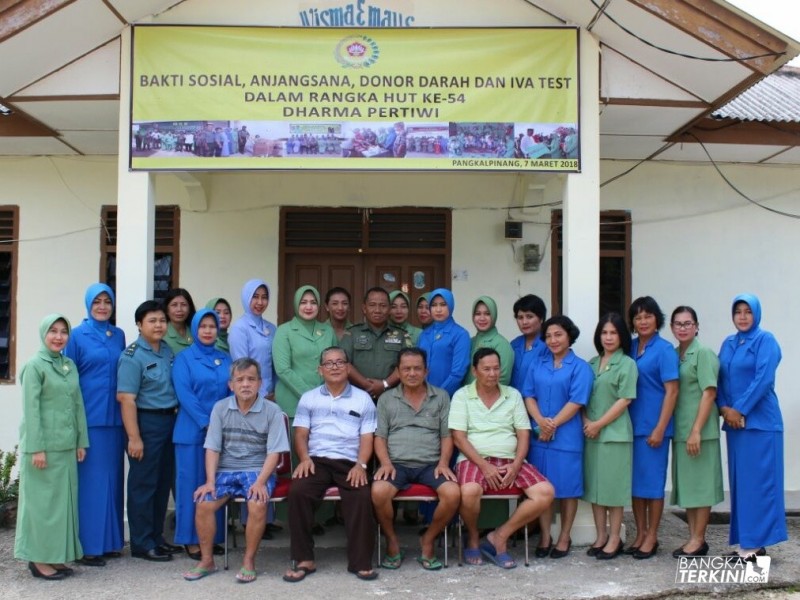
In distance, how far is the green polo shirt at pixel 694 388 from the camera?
4.71m

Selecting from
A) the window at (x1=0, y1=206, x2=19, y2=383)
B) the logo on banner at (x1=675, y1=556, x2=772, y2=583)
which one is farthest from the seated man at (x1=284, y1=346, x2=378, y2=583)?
the window at (x1=0, y1=206, x2=19, y2=383)

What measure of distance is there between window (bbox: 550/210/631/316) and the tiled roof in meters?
1.27

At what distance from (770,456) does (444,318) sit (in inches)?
85.0

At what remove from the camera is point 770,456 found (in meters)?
4.70

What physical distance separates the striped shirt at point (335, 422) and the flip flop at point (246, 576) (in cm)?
76

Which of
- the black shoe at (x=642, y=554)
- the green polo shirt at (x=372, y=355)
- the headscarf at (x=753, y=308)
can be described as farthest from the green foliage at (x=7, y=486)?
the headscarf at (x=753, y=308)

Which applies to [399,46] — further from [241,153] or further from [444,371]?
[444,371]

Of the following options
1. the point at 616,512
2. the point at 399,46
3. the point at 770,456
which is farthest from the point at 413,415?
the point at 399,46

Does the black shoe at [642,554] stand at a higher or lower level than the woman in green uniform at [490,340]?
lower

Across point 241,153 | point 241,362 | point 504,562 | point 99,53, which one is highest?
point 99,53

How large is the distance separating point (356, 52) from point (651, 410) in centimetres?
304

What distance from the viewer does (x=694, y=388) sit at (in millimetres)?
4781

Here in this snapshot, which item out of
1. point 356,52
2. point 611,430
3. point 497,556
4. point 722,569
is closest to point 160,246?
point 356,52

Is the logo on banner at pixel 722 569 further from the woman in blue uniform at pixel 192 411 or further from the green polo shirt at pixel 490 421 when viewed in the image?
the woman in blue uniform at pixel 192 411
